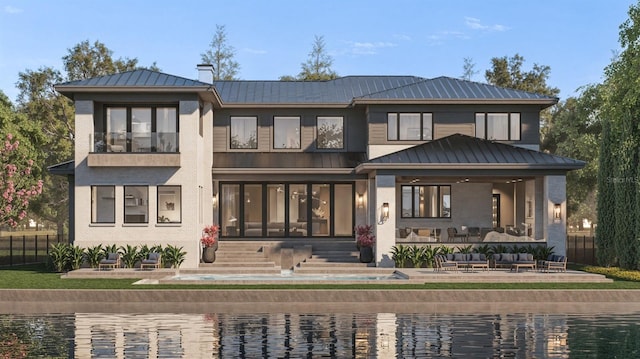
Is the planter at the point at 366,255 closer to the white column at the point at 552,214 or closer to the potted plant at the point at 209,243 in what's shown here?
the potted plant at the point at 209,243

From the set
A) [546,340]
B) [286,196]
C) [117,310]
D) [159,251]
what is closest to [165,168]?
[159,251]

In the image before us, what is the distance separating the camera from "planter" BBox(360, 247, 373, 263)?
31078 mm

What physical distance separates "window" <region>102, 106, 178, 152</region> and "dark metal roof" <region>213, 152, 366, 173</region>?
362 cm

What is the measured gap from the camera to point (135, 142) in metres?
30.5

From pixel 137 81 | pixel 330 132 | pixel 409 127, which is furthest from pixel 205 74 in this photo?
pixel 409 127

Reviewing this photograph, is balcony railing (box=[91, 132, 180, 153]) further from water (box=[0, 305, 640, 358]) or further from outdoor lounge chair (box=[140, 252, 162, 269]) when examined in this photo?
water (box=[0, 305, 640, 358])

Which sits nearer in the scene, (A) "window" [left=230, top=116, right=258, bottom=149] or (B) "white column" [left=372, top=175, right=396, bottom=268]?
(B) "white column" [left=372, top=175, right=396, bottom=268]

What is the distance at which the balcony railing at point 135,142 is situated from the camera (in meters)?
30.4

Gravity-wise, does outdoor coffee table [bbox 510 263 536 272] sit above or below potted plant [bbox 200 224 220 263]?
below

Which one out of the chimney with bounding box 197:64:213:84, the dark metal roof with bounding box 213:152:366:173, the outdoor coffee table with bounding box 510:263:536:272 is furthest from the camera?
the chimney with bounding box 197:64:213:84

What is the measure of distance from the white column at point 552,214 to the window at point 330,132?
991cm

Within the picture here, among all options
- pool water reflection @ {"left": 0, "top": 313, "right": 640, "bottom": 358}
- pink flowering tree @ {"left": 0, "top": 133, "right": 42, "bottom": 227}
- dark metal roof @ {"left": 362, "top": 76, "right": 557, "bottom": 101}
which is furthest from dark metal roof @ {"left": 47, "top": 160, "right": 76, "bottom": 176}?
pool water reflection @ {"left": 0, "top": 313, "right": 640, "bottom": 358}

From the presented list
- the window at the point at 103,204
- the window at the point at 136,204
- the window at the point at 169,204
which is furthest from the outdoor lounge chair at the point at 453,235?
the window at the point at 103,204

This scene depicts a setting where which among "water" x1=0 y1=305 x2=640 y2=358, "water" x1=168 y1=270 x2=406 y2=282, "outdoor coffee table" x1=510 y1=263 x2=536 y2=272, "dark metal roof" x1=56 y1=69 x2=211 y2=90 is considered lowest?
"water" x1=0 y1=305 x2=640 y2=358
